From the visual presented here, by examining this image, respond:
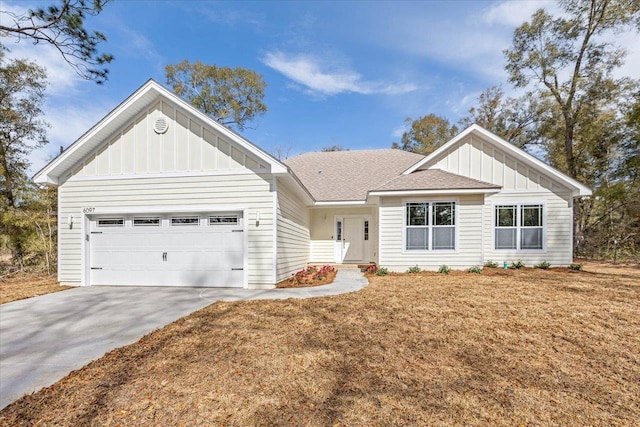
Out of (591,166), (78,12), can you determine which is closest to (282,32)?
(78,12)

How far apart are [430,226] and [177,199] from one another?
795 cm

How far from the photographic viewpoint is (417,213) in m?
9.76

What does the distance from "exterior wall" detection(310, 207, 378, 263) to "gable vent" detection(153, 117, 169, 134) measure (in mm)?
6757

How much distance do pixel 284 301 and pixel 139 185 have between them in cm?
543

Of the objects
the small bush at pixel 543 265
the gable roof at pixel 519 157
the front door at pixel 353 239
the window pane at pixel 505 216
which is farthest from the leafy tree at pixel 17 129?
the small bush at pixel 543 265

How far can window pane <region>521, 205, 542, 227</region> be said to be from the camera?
407 inches

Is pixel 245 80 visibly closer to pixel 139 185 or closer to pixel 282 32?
pixel 282 32

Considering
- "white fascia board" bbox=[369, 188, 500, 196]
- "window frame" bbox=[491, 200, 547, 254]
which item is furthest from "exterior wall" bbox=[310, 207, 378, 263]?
"window frame" bbox=[491, 200, 547, 254]

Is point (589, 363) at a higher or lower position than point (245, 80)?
lower

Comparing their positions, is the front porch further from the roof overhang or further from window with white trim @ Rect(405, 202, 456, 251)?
the roof overhang

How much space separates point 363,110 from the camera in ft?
62.5

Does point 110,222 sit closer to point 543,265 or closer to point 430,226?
point 430,226

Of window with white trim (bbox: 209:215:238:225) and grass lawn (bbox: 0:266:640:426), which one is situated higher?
window with white trim (bbox: 209:215:238:225)

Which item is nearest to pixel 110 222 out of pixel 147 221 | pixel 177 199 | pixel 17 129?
pixel 147 221
